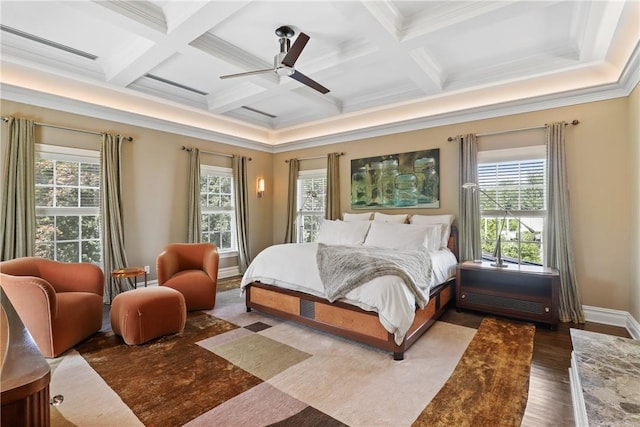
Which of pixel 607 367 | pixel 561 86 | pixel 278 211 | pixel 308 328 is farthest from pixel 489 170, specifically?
pixel 278 211

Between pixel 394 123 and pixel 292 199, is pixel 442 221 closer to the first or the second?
pixel 394 123

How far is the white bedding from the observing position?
2.60m

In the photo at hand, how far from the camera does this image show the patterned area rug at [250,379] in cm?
189

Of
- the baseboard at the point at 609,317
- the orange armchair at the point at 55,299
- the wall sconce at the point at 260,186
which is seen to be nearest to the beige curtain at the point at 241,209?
the wall sconce at the point at 260,186

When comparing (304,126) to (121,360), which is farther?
(304,126)

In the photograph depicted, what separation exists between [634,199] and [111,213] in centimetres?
623

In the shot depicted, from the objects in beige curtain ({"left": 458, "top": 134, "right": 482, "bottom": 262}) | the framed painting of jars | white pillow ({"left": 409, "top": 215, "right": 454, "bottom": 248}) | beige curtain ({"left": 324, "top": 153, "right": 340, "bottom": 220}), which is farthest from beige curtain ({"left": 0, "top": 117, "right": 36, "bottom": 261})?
beige curtain ({"left": 458, "top": 134, "right": 482, "bottom": 262})

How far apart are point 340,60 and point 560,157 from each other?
2.83 m

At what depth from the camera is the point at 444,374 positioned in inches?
93.7

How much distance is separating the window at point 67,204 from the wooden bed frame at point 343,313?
7.81 ft

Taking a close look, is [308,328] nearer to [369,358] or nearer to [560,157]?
[369,358]

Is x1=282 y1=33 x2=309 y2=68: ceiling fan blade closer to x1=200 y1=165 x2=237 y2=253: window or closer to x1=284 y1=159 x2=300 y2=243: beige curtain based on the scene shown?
x1=200 y1=165 x2=237 y2=253: window

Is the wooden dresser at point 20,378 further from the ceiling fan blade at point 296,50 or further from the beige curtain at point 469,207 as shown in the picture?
the beige curtain at point 469,207

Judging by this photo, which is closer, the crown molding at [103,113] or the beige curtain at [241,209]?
the crown molding at [103,113]
